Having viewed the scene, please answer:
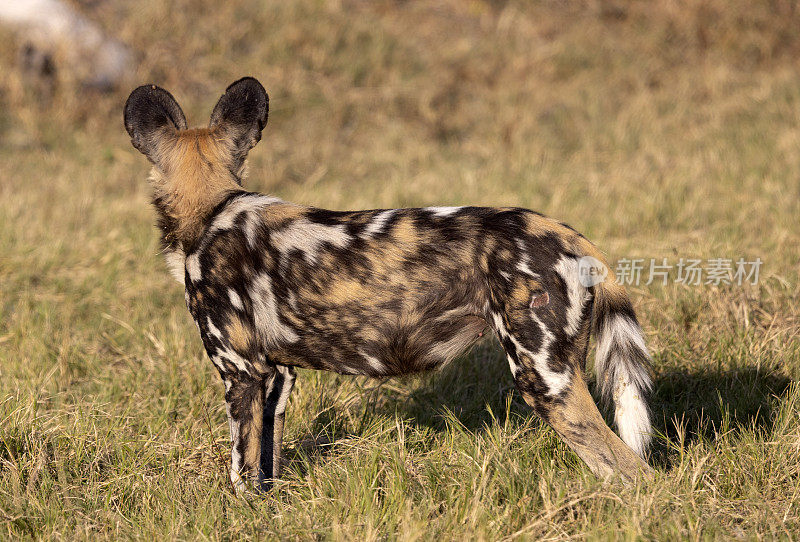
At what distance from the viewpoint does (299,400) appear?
3521 mm

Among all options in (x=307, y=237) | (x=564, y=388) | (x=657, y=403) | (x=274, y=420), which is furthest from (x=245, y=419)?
(x=657, y=403)

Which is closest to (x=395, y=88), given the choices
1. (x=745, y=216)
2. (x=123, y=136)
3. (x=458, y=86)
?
(x=458, y=86)

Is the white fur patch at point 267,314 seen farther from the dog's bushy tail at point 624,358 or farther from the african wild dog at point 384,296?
the dog's bushy tail at point 624,358

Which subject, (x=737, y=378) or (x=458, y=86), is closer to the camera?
(x=737, y=378)

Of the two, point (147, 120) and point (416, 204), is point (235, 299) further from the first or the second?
point (416, 204)

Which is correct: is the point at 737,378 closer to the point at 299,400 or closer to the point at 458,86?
the point at 299,400

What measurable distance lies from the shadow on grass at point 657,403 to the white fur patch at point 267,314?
493mm

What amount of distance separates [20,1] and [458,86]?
4666 mm

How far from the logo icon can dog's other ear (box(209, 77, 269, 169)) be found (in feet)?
4.31

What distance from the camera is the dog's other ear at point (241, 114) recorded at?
316 cm

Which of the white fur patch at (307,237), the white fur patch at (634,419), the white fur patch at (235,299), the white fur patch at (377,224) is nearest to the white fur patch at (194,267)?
the white fur patch at (235,299)

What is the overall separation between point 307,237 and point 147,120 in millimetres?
804

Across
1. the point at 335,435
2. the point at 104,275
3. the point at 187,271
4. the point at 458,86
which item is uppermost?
the point at 458,86

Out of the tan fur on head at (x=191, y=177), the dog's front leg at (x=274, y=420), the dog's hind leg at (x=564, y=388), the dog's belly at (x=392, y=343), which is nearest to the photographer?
the dog's hind leg at (x=564, y=388)
